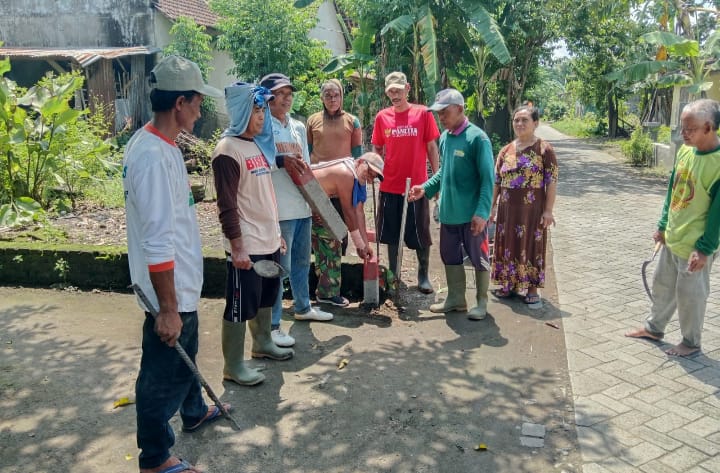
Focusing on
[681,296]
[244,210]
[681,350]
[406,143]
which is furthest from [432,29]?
[244,210]

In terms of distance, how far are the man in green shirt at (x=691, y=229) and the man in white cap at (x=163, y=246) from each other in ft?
10.4

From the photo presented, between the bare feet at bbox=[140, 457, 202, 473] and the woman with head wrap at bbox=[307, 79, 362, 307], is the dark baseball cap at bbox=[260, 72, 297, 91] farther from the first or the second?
the bare feet at bbox=[140, 457, 202, 473]

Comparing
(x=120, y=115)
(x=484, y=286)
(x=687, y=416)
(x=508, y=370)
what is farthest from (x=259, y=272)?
(x=120, y=115)

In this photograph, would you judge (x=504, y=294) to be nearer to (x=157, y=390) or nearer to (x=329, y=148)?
(x=329, y=148)

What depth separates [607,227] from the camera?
8914mm

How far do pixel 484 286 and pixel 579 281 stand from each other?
1.66 m

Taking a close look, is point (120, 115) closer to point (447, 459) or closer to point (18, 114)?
point (18, 114)

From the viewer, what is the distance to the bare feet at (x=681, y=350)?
14.6ft

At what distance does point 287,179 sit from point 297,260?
722 millimetres

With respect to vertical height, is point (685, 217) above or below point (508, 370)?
above

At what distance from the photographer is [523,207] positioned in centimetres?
548

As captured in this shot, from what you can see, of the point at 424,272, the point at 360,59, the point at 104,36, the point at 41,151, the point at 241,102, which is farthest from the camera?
the point at 104,36

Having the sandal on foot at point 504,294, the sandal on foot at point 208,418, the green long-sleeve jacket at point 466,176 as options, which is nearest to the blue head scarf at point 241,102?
the sandal on foot at point 208,418

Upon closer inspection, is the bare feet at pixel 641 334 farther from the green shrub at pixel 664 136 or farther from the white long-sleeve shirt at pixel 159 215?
the green shrub at pixel 664 136
